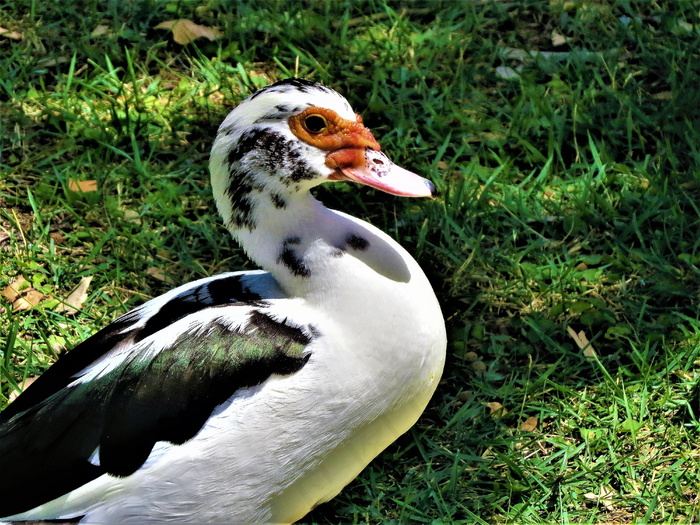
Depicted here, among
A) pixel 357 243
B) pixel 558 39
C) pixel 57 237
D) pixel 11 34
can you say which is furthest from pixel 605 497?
pixel 11 34

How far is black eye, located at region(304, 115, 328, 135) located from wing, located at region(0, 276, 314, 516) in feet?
1.79

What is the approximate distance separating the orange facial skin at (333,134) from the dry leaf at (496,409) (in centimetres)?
111

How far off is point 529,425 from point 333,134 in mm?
1305

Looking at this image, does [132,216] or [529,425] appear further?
[132,216]

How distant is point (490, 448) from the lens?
3.20 metres

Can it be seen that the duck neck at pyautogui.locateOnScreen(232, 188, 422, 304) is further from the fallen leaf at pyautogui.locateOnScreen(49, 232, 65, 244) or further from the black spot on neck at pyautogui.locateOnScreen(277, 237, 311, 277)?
the fallen leaf at pyautogui.locateOnScreen(49, 232, 65, 244)

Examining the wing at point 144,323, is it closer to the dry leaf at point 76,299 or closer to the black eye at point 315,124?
the black eye at point 315,124

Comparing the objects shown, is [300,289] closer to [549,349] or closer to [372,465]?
[372,465]

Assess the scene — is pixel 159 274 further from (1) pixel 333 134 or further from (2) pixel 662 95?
(2) pixel 662 95

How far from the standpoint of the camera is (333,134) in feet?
8.70

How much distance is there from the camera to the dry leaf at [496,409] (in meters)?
3.26

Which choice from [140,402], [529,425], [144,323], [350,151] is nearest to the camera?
[140,402]

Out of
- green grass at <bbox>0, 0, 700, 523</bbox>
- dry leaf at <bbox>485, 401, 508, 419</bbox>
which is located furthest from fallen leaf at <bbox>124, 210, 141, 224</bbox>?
dry leaf at <bbox>485, 401, 508, 419</bbox>

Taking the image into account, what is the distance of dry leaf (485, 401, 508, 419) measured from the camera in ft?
10.7
